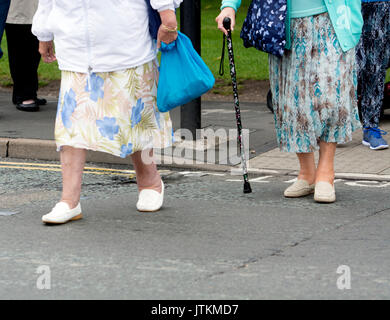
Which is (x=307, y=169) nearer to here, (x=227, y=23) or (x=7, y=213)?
(x=227, y=23)

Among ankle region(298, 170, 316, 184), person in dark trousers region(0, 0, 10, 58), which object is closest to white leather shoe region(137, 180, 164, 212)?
ankle region(298, 170, 316, 184)

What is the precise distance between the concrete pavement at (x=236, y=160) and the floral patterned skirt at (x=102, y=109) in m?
2.01

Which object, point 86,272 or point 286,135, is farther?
point 286,135

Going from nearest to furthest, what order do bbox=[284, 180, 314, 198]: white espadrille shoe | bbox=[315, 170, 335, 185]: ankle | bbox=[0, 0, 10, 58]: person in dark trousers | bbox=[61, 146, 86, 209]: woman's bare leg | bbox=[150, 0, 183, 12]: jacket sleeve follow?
bbox=[150, 0, 183, 12]: jacket sleeve
bbox=[61, 146, 86, 209]: woman's bare leg
bbox=[315, 170, 335, 185]: ankle
bbox=[284, 180, 314, 198]: white espadrille shoe
bbox=[0, 0, 10, 58]: person in dark trousers

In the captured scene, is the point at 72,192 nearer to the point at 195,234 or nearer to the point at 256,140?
the point at 195,234

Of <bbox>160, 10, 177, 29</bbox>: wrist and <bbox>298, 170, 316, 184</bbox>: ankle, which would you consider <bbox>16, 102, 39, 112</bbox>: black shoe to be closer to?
<bbox>298, 170, 316, 184</bbox>: ankle

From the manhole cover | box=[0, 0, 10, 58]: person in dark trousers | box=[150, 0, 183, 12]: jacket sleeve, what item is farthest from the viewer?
box=[0, 0, 10, 58]: person in dark trousers

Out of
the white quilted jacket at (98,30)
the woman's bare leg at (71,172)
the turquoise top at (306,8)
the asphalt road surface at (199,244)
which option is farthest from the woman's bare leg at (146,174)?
the turquoise top at (306,8)

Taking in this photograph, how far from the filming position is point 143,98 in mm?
5395

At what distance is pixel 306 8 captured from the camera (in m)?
5.70

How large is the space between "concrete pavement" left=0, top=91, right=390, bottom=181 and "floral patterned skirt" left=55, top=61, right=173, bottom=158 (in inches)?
79.0

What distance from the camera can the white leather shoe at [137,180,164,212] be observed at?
5660 mm
